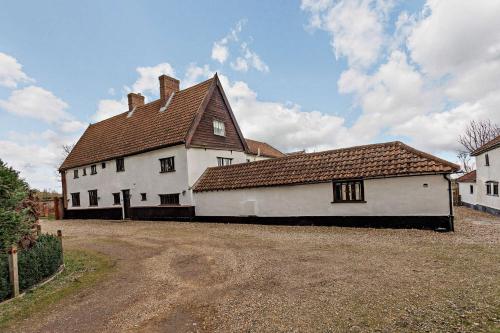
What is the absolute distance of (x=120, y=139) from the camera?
25500 mm

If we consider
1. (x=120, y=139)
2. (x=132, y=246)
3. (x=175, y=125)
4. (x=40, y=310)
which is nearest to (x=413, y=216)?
(x=132, y=246)

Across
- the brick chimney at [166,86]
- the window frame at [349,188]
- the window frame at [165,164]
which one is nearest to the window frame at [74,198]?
the window frame at [165,164]

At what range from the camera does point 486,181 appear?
21.5 m

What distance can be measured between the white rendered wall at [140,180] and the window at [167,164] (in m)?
0.30

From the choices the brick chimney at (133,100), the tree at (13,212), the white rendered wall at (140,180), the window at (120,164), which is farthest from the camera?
the brick chimney at (133,100)

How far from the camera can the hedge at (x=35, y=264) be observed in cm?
648

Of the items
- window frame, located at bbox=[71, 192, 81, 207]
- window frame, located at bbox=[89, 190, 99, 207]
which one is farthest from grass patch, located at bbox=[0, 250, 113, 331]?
window frame, located at bbox=[71, 192, 81, 207]

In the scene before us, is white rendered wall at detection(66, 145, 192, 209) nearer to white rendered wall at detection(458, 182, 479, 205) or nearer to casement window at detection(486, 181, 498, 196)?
casement window at detection(486, 181, 498, 196)

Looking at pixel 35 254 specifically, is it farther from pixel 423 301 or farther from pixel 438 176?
pixel 438 176

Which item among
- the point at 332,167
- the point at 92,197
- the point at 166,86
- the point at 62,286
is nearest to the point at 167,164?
the point at 166,86

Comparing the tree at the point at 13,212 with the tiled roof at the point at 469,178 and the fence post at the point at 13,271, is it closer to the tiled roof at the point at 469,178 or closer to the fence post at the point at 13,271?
the fence post at the point at 13,271

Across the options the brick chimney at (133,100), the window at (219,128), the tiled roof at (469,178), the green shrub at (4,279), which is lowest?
the green shrub at (4,279)

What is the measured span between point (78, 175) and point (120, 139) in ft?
23.4

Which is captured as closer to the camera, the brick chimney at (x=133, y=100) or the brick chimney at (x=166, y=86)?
the brick chimney at (x=166, y=86)
